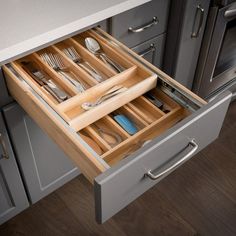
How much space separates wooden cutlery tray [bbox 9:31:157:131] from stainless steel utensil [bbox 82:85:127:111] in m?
0.01

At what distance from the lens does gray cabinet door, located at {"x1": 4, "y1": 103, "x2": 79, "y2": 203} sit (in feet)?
3.40

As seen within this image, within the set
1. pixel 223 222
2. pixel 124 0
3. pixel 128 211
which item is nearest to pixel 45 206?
pixel 128 211

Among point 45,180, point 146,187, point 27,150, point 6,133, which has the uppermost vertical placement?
point 146,187

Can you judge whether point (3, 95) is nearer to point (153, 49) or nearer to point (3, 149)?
point (3, 149)

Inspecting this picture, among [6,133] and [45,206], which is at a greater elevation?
[6,133]

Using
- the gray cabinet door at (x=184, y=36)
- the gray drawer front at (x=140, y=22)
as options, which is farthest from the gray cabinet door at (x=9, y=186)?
the gray cabinet door at (x=184, y=36)

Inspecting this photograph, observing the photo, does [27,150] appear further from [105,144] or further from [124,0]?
[124,0]

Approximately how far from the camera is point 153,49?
1.29 m

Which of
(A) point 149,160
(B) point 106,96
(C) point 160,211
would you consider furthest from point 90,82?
(C) point 160,211

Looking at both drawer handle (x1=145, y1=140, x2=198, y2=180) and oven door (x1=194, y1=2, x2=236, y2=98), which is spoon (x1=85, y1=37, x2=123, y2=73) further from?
oven door (x1=194, y1=2, x2=236, y2=98)

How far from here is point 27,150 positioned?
1.14m

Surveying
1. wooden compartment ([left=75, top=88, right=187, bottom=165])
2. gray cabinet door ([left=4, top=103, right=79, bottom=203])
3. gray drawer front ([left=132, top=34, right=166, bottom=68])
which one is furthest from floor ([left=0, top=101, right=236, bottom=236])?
wooden compartment ([left=75, top=88, right=187, bottom=165])

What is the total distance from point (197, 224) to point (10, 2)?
1.02 meters

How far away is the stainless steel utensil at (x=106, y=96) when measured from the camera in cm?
85
